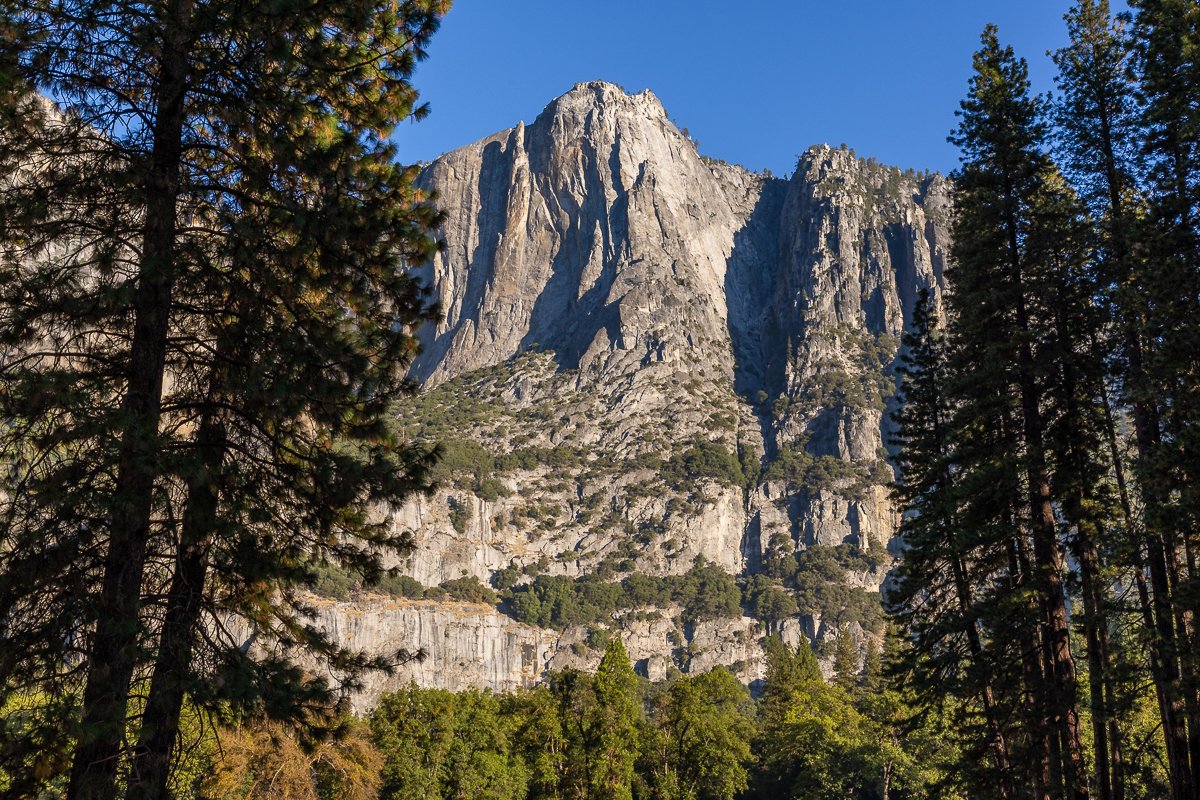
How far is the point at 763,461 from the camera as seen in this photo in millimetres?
197000

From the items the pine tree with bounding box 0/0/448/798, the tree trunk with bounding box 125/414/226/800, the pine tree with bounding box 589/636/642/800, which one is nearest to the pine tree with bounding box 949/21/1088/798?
the pine tree with bounding box 0/0/448/798

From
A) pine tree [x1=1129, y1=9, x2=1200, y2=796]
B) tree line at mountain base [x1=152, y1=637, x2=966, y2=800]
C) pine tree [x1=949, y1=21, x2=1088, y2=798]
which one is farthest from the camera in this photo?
tree line at mountain base [x1=152, y1=637, x2=966, y2=800]

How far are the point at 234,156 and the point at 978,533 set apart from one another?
15295 millimetres

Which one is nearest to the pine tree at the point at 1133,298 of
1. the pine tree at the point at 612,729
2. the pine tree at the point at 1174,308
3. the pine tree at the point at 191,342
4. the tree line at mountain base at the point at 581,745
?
the pine tree at the point at 1174,308

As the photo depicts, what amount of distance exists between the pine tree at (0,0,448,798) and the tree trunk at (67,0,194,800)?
23 millimetres

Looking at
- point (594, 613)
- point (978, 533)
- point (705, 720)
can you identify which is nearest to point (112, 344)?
point (978, 533)

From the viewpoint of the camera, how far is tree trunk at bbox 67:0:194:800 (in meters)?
6.60

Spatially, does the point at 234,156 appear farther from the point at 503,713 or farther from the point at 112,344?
the point at 503,713

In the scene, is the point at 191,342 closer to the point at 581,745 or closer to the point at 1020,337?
the point at 1020,337

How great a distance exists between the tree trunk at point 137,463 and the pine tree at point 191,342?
2cm

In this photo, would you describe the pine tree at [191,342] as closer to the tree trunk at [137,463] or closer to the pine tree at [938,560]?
the tree trunk at [137,463]

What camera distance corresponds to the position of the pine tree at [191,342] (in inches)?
270

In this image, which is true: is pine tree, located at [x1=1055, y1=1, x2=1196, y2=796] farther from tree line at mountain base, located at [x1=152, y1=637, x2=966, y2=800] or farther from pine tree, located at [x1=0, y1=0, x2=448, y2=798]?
tree line at mountain base, located at [x1=152, y1=637, x2=966, y2=800]

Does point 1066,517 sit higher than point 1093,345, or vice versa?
point 1093,345
